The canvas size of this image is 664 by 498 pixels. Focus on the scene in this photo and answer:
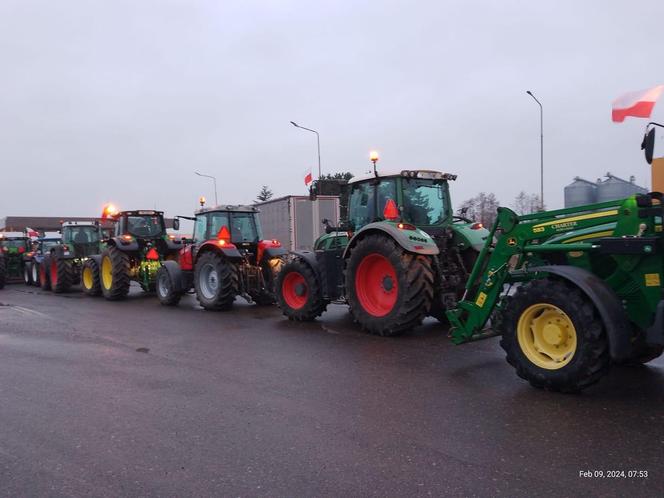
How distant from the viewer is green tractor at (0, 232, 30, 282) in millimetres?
20969

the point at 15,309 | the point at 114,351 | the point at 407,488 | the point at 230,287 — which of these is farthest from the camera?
the point at 15,309

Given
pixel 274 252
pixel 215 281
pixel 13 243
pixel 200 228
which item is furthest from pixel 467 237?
pixel 13 243

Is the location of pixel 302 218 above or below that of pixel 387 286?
above

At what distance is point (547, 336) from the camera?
478 cm

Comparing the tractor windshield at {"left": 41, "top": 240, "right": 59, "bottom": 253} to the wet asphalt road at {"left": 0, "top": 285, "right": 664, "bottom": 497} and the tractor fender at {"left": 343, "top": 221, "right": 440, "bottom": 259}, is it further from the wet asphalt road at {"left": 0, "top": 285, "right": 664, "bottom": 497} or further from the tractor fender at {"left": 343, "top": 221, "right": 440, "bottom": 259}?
the tractor fender at {"left": 343, "top": 221, "right": 440, "bottom": 259}

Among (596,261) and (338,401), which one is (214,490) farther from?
(596,261)

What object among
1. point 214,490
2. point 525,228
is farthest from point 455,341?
point 214,490

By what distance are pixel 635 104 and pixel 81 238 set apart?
16.6 meters

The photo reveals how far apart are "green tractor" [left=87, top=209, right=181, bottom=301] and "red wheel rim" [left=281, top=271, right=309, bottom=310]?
212 inches

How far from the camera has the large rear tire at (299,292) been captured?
8859 mm

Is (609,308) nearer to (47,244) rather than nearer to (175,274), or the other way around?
(175,274)

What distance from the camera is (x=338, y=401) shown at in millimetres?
4730

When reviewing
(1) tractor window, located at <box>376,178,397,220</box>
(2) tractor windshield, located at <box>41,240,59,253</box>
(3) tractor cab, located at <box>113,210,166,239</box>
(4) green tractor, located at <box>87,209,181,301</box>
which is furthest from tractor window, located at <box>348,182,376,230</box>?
Result: (2) tractor windshield, located at <box>41,240,59,253</box>

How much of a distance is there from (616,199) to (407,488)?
3.27 m
